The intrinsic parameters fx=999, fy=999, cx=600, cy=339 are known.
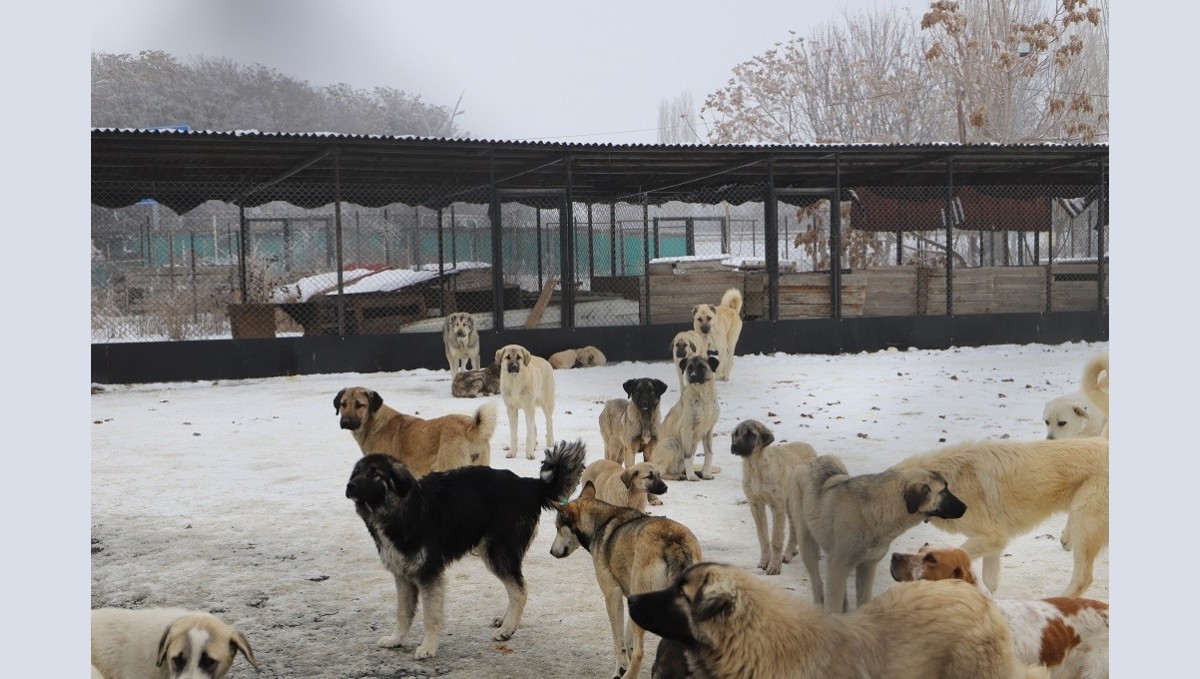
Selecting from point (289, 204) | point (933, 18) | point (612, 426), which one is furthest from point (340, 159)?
point (933, 18)

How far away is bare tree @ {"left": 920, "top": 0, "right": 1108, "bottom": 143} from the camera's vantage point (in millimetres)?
2396

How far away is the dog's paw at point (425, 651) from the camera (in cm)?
237

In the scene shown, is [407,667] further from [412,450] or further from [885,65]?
[885,65]

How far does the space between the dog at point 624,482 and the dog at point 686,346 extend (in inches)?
15.0

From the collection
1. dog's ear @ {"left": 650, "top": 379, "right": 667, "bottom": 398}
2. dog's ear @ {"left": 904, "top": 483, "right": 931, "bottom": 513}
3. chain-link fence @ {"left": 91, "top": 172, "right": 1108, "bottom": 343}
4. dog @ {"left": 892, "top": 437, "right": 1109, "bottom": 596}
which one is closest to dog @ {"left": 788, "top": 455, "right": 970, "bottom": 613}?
dog's ear @ {"left": 904, "top": 483, "right": 931, "bottom": 513}

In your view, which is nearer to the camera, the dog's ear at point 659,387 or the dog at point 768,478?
the dog at point 768,478

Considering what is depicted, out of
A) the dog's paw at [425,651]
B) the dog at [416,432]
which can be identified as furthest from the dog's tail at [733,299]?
the dog's paw at [425,651]

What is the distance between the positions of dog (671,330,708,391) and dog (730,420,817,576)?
287 mm

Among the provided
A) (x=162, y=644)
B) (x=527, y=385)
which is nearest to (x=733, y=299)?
(x=527, y=385)

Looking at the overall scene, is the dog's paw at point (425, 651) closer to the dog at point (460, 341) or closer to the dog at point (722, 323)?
the dog at point (460, 341)

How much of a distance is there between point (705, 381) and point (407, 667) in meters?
1.14

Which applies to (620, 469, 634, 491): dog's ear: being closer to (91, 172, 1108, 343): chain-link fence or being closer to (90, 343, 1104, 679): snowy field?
(90, 343, 1104, 679): snowy field

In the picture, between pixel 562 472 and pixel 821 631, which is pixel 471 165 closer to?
pixel 562 472

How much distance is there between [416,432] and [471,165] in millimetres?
806
